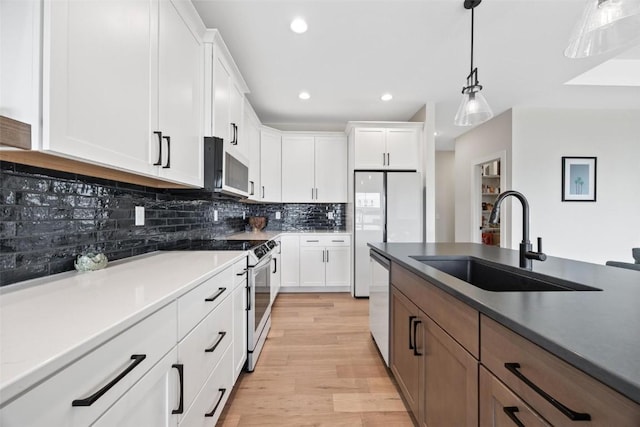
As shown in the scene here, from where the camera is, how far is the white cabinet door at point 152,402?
695 mm

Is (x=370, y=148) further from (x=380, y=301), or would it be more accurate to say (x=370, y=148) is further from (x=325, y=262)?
(x=380, y=301)

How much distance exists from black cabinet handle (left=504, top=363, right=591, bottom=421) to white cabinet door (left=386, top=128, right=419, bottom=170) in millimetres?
3500

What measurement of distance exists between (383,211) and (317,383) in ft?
7.96

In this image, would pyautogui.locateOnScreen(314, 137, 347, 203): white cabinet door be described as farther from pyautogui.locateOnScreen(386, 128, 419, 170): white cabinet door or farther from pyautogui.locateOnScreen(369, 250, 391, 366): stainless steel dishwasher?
pyautogui.locateOnScreen(369, 250, 391, 366): stainless steel dishwasher

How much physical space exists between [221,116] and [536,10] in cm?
250

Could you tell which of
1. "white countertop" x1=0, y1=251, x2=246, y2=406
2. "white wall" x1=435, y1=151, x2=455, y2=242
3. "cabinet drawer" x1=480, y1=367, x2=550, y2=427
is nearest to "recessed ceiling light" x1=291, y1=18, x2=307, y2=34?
"white countertop" x1=0, y1=251, x2=246, y2=406

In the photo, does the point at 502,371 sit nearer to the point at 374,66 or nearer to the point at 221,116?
the point at 221,116

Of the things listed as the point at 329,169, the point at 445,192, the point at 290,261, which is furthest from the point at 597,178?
the point at 290,261

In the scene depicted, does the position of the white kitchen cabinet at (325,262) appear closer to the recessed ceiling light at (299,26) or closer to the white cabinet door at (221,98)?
the white cabinet door at (221,98)

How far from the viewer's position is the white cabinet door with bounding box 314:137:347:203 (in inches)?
173

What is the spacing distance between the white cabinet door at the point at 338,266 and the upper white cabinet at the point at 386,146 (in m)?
1.24

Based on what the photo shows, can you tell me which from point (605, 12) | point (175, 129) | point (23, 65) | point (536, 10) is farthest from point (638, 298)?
point (536, 10)

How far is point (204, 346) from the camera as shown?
1.26 metres

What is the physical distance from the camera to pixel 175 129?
1572 millimetres
